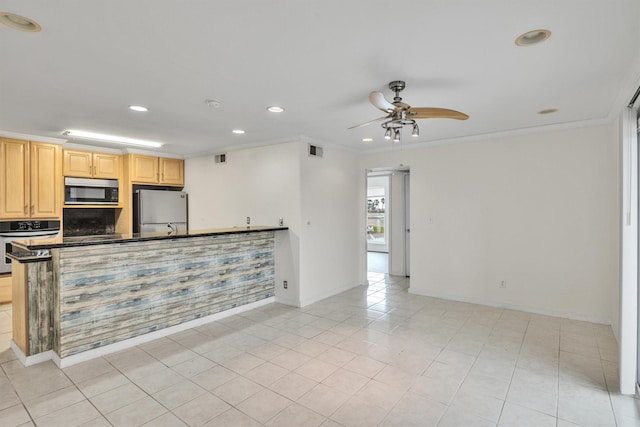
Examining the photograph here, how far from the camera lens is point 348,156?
5.77 metres

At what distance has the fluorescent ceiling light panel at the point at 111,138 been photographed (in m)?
4.46

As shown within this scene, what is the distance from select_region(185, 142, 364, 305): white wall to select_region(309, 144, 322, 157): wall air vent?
95mm

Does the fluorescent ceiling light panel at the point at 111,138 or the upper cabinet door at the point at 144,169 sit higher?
the fluorescent ceiling light panel at the point at 111,138

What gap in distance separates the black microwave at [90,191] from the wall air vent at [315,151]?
3450 millimetres

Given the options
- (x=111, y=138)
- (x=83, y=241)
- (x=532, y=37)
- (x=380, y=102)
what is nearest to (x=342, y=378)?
(x=380, y=102)

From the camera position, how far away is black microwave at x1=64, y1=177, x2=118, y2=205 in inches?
203

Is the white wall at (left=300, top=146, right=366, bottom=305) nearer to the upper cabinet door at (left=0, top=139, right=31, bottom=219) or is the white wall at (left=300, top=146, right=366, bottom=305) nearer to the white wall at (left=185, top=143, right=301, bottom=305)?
the white wall at (left=185, top=143, right=301, bottom=305)

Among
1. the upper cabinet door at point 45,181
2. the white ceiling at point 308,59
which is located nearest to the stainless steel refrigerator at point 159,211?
the upper cabinet door at point 45,181

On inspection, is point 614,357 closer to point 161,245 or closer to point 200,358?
point 200,358

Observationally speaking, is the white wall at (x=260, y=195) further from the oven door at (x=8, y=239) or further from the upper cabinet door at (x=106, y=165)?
the oven door at (x=8, y=239)

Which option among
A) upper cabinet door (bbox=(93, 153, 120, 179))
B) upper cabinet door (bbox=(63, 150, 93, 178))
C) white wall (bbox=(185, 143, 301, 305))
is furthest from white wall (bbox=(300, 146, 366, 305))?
upper cabinet door (bbox=(63, 150, 93, 178))

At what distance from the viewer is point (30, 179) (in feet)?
15.6

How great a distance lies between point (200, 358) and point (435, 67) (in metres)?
3.23

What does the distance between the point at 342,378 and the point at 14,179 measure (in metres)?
5.16
